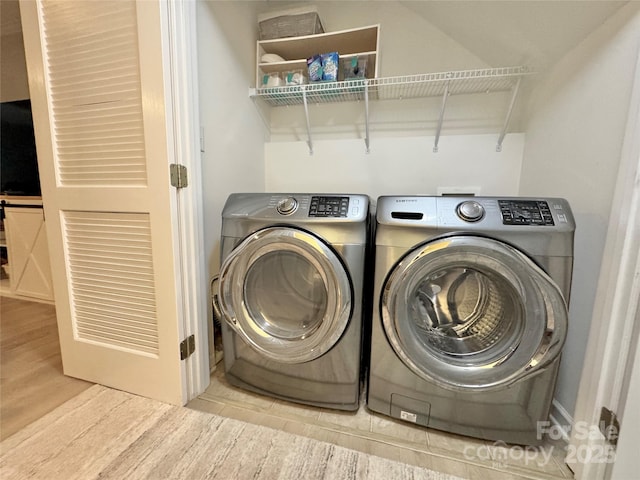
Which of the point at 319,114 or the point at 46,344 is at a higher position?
the point at 319,114

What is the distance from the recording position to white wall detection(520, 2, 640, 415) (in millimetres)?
879

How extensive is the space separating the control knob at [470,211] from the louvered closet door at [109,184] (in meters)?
1.10

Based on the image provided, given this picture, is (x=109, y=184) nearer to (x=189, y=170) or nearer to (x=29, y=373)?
(x=189, y=170)

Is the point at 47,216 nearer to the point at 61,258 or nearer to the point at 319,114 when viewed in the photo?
the point at 61,258

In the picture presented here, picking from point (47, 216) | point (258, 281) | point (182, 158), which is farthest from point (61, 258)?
point (258, 281)

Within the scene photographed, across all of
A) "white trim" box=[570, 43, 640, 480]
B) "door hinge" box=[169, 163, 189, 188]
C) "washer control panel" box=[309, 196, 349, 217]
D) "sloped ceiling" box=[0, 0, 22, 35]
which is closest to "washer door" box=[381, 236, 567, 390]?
"white trim" box=[570, 43, 640, 480]

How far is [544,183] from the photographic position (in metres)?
1.29

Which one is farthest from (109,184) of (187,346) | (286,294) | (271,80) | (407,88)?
(407,88)

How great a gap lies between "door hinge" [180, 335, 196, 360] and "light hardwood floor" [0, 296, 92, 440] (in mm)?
589

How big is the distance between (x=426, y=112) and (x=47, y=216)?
2139 millimetres

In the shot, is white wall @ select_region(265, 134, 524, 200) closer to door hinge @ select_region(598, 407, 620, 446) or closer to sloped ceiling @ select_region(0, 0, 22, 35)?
door hinge @ select_region(598, 407, 620, 446)

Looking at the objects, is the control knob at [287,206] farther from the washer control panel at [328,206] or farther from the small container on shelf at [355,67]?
the small container on shelf at [355,67]

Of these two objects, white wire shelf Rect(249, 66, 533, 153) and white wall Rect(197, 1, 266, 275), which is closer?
white wall Rect(197, 1, 266, 275)

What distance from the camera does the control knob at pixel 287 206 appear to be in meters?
1.08
